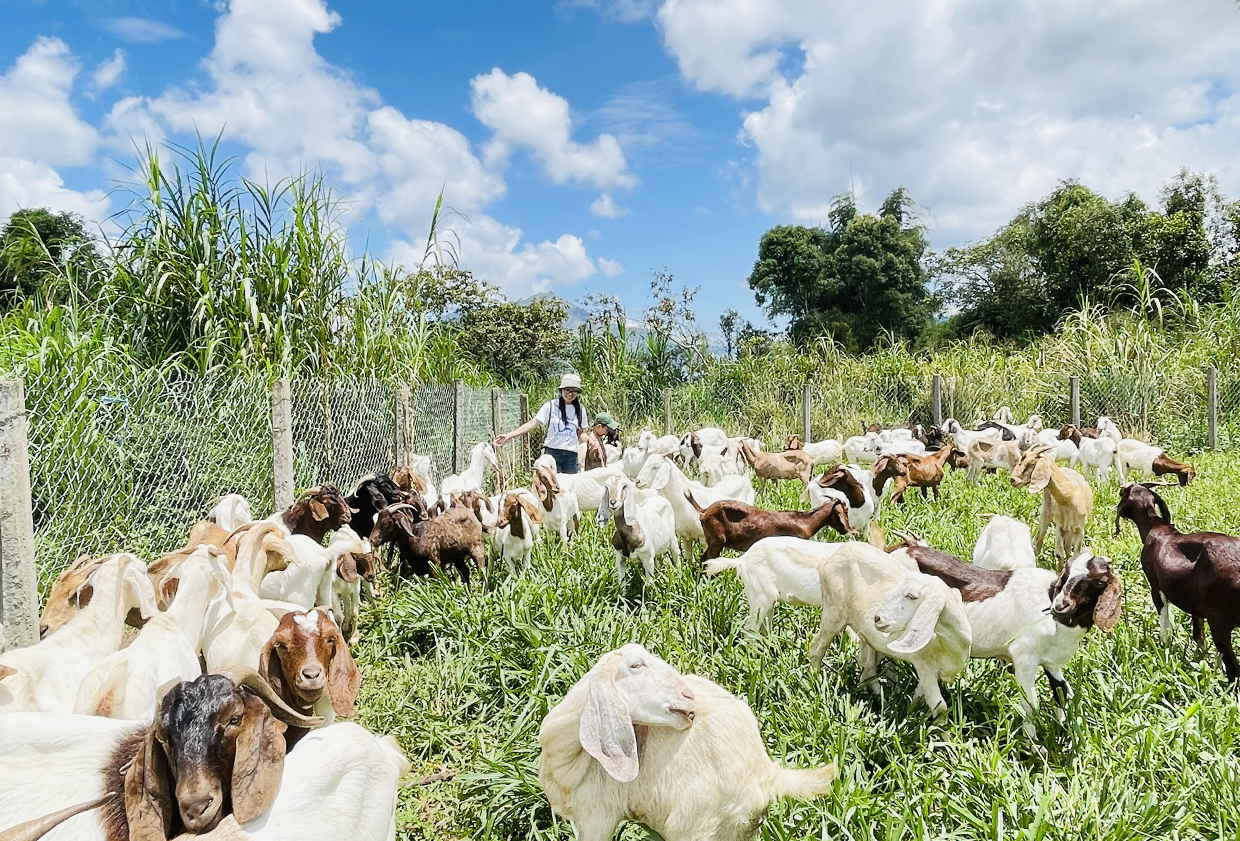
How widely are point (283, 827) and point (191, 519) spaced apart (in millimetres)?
3640

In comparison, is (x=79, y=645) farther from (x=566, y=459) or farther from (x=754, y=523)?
(x=566, y=459)

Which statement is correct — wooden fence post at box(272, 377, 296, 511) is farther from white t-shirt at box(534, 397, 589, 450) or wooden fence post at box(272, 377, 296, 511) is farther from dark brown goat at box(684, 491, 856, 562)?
white t-shirt at box(534, 397, 589, 450)

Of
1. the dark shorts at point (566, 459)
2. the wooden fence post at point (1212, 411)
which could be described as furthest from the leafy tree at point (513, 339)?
the wooden fence post at point (1212, 411)

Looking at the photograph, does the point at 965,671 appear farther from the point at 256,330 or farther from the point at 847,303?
the point at 847,303

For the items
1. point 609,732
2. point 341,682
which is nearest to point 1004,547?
point 609,732

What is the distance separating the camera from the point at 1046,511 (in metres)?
5.36

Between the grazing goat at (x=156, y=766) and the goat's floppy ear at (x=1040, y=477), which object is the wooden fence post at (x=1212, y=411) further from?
the grazing goat at (x=156, y=766)

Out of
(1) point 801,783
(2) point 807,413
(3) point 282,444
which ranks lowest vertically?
(1) point 801,783

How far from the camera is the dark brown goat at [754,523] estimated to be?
4.68 m

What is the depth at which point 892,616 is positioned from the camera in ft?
9.13

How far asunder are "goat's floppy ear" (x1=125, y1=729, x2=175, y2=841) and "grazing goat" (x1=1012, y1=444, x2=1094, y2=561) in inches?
201

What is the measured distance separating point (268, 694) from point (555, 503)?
4.34m

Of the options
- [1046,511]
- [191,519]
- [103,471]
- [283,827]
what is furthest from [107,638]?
[1046,511]

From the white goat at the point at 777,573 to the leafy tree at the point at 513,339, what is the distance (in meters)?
15.9
